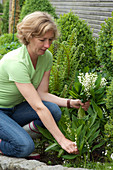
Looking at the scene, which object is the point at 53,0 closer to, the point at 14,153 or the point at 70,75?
the point at 70,75

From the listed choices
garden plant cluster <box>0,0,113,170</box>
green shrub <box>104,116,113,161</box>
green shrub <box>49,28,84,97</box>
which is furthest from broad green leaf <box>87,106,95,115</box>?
green shrub <box>49,28,84,97</box>

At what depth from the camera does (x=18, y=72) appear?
2.63 metres

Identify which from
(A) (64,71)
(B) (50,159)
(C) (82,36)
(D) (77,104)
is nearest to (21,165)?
(B) (50,159)

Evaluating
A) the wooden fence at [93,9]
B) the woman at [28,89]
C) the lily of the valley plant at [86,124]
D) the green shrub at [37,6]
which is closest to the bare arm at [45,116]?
the woman at [28,89]

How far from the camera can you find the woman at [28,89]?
8.63ft

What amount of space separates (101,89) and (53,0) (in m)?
7.97

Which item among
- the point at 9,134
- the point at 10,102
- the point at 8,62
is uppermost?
the point at 8,62

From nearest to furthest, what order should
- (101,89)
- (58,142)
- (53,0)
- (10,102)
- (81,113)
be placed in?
(58,142)
(10,102)
(81,113)
(101,89)
(53,0)

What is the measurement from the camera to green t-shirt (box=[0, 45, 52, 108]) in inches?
104

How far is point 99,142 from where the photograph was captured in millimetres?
3168

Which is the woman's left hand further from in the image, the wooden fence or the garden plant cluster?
the wooden fence

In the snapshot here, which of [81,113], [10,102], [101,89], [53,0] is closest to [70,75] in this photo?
[101,89]

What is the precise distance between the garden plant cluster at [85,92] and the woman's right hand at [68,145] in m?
0.07

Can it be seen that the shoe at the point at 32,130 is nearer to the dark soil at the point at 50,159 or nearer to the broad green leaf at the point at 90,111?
the dark soil at the point at 50,159
